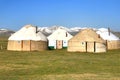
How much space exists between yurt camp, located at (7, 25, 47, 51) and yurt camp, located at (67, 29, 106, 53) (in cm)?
522

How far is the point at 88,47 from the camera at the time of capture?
64.2 meters

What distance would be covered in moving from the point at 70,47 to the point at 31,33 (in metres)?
7.36

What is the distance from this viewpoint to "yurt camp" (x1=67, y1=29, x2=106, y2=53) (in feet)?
209

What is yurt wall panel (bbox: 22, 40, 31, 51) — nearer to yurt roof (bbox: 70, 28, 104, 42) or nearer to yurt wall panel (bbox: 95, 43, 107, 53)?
yurt roof (bbox: 70, 28, 104, 42)

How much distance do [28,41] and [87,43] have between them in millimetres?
9988

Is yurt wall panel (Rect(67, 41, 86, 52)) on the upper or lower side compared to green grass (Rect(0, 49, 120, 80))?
upper

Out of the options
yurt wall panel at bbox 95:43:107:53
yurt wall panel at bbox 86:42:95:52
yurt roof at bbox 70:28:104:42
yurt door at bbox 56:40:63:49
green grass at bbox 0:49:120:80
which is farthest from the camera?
yurt door at bbox 56:40:63:49

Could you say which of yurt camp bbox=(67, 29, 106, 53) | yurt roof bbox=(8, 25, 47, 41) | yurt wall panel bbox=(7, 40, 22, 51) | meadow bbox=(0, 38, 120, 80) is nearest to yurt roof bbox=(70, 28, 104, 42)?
yurt camp bbox=(67, 29, 106, 53)

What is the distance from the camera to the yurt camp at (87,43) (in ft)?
209

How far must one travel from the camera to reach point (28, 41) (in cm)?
6594

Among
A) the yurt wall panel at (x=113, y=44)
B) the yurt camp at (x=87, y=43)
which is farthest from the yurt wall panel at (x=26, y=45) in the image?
the yurt wall panel at (x=113, y=44)

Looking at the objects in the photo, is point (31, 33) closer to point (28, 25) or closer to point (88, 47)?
point (28, 25)

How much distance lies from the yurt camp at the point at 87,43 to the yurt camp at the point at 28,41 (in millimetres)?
5220

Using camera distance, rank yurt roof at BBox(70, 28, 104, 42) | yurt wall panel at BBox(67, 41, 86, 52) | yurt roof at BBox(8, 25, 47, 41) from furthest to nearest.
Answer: yurt roof at BBox(8, 25, 47, 41), yurt roof at BBox(70, 28, 104, 42), yurt wall panel at BBox(67, 41, 86, 52)
